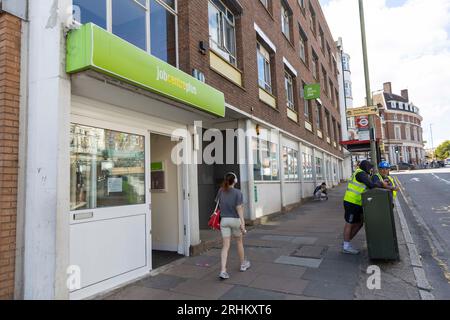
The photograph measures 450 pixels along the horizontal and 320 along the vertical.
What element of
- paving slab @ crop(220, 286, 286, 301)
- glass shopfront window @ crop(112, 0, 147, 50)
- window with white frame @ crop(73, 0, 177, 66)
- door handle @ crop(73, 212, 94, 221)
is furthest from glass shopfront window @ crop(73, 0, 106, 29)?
paving slab @ crop(220, 286, 286, 301)

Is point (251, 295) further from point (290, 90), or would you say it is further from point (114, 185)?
point (290, 90)

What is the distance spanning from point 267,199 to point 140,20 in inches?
287

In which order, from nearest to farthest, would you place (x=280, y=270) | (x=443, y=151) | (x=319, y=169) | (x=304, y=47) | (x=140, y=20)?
(x=280, y=270)
(x=140, y=20)
(x=304, y=47)
(x=319, y=169)
(x=443, y=151)

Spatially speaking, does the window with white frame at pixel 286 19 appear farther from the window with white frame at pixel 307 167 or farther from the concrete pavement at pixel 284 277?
the concrete pavement at pixel 284 277

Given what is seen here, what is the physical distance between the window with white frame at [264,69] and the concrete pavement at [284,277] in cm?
647

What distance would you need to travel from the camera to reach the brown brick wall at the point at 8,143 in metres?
3.69

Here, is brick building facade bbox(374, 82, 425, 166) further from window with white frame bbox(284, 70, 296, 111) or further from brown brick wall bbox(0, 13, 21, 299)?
brown brick wall bbox(0, 13, 21, 299)

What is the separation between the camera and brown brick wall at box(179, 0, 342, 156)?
281 inches

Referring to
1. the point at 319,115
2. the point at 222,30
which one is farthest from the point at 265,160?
the point at 319,115

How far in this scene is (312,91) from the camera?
15.7 m

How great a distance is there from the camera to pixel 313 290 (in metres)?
4.44
